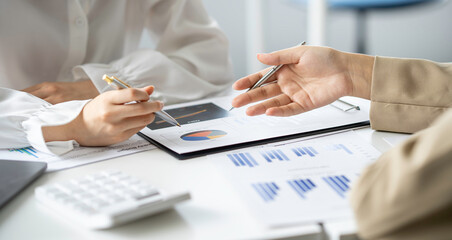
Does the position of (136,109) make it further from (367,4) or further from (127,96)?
(367,4)

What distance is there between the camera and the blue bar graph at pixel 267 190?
599 millimetres

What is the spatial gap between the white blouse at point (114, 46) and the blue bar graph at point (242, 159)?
410 mm

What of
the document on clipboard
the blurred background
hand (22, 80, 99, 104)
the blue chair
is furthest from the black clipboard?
the blurred background

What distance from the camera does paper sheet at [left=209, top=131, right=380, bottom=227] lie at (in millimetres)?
560

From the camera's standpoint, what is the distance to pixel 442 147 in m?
0.45

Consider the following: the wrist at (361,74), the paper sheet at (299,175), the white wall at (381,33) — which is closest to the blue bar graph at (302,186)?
the paper sheet at (299,175)

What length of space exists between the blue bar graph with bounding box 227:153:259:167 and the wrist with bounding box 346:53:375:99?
0.29 meters

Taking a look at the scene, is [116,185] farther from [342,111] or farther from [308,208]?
[342,111]

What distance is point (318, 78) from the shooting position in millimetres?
942

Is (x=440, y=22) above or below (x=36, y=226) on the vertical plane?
below

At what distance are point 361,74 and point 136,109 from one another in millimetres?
425

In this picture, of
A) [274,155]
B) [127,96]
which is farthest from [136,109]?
[274,155]

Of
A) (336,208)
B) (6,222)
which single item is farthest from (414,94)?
(6,222)

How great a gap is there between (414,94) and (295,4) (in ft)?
5.67
